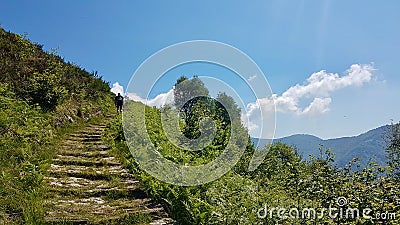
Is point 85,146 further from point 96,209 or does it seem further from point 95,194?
point 96,209

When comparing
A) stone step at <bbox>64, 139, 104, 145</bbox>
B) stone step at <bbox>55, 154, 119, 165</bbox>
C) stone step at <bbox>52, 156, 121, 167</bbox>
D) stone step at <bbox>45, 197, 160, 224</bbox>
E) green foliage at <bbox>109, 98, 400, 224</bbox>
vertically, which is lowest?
stone step at <bbox>45, 197, 160, 224</bbox>

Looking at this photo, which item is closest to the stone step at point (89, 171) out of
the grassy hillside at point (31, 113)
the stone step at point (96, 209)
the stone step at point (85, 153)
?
the grassy hillside at point (31, 113)

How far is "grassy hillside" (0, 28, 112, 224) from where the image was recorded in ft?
19.0

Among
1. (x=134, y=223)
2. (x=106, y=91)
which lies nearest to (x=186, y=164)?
(x=134, y=223)

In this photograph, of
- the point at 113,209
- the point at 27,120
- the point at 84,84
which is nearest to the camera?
the point at 113,209

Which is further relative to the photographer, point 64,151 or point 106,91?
point 106,91

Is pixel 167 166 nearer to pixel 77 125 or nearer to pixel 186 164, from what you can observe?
pixel 186 164

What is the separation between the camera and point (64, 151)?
9.15 meters

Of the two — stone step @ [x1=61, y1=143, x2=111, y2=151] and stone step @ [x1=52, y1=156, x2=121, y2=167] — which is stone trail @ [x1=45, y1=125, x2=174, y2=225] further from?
stone step @ [x1=61, y1=143, x2=111, y2=151]

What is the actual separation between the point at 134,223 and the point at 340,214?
115 inches

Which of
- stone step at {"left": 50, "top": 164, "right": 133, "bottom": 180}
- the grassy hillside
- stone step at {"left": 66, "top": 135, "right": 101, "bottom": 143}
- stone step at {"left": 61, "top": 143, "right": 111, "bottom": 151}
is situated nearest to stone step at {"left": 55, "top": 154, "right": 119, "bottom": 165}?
the grassy hillside

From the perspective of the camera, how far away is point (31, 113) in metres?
11.1

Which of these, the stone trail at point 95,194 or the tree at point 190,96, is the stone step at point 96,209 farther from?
the tree at point 190,96

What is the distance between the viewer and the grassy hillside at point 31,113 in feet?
19.0
